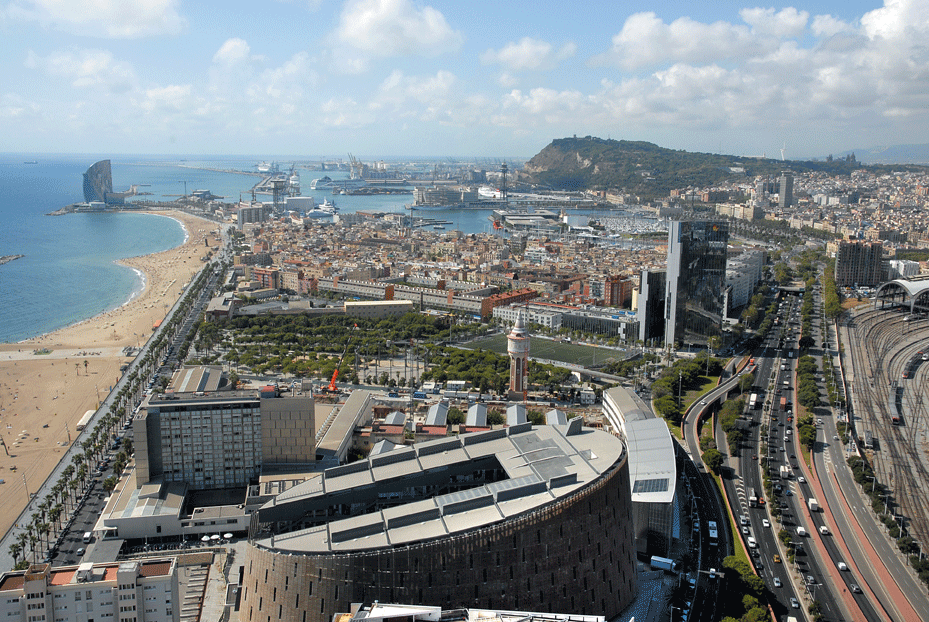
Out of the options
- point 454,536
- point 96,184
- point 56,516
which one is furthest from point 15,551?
point 96,184

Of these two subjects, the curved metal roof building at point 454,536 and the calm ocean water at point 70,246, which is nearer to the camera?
the curved metal roof building at point 454,536

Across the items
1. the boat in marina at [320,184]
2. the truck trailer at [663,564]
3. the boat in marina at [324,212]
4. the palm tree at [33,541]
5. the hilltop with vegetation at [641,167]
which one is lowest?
the palm tree at [33,541]

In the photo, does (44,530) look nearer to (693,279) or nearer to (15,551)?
(15,551)

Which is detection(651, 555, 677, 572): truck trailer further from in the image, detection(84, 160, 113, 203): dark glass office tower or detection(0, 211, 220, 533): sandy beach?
detection(84, 160, 113, 203): dark glass office tower

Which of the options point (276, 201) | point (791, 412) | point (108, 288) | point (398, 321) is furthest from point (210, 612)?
point (276, 201)

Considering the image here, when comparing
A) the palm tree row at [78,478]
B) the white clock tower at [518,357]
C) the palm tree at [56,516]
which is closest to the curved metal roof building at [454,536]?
the palm tree row at [78,478]

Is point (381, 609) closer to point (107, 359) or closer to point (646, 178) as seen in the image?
point (107, 359)

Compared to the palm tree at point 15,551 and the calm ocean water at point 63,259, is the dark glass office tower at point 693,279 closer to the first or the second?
the palm tree at point 15,551
